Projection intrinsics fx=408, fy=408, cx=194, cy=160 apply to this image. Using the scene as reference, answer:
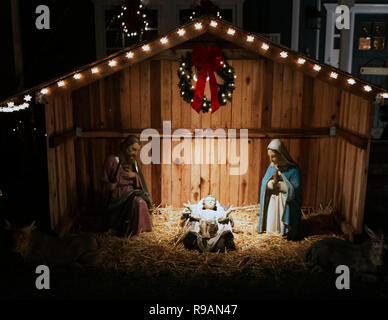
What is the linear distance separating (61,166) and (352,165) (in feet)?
16.6

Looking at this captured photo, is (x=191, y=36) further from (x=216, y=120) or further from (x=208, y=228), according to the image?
(x=208, y=228)

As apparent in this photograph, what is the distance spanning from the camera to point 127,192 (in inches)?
273

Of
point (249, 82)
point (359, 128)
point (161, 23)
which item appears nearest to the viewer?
point (359, 128)

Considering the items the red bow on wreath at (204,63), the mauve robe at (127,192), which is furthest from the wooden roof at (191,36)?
the mauve robe at (127,192)

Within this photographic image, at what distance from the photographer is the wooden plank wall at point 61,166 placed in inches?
257

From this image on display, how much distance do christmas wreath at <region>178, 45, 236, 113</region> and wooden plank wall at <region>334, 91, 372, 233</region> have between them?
2.16 meters

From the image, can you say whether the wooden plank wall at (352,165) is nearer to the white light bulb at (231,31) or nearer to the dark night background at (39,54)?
the white light bulb at (231,31)

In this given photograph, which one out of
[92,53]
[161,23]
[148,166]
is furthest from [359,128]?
[92,53]

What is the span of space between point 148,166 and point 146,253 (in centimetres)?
220

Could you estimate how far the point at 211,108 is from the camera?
23.8ft

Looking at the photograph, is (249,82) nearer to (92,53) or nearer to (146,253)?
(146,253)

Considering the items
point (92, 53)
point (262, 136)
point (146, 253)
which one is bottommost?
point (146, 253)

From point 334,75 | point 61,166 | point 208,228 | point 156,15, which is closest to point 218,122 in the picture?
point 208,228

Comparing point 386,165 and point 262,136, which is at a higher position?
point 262,136
